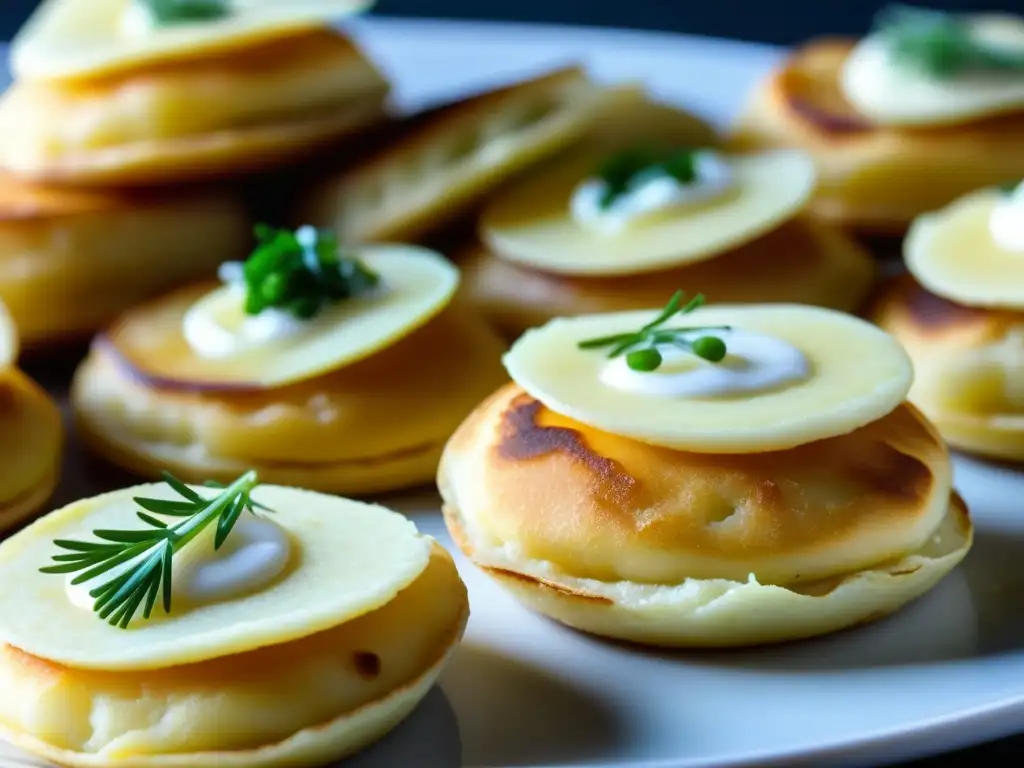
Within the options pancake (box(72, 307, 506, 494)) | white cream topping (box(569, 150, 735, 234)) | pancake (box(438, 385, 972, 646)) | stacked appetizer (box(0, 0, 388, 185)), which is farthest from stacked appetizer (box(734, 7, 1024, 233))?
pancake (box(438, 385, 972, 646))

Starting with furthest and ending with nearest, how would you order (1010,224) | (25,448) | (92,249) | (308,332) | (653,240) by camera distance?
1. (92,249)
2. (653,240)
3. (1010,224)
4. (308,332)
5. (25,448)

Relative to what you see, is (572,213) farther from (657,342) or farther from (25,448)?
(25,448)

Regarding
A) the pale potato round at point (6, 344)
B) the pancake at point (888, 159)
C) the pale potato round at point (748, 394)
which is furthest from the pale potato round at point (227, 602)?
the pancake at point (888, 159)

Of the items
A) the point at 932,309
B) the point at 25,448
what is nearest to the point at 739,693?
the point at 932,309

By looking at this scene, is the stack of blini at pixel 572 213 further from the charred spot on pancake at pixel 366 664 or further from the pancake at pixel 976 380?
the charred spot on pancake at pixel 366 664

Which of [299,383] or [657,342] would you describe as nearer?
[657,342]

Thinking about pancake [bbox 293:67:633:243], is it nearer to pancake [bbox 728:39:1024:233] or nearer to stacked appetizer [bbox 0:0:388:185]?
stacked appetizer [bbox 0:0:388:185]
